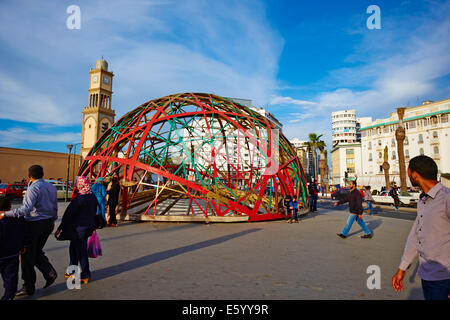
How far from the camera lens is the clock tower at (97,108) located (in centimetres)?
6203

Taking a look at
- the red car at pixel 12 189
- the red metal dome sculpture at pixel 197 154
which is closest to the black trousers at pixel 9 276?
the red metal dome sculpture at pixel 197 154

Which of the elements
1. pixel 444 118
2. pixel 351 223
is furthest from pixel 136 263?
pixel 444 118

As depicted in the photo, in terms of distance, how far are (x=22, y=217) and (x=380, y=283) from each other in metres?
5.33

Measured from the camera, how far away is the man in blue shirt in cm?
379

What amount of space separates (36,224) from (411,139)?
66065 mm

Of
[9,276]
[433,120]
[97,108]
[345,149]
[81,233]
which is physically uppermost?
[97,108]

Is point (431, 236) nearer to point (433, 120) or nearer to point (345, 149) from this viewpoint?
point (433, 120)

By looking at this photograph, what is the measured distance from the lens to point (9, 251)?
134 inches

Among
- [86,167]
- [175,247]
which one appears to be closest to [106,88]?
[86,167]

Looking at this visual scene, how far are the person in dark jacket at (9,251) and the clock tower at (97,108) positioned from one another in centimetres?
6211

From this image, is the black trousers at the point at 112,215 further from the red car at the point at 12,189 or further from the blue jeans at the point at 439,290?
the red car at the point at 12,189

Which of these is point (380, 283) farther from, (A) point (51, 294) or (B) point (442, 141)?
(B) point (442, 141)

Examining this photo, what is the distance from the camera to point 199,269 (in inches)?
194

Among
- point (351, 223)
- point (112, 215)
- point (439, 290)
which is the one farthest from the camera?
point (112, 215)
